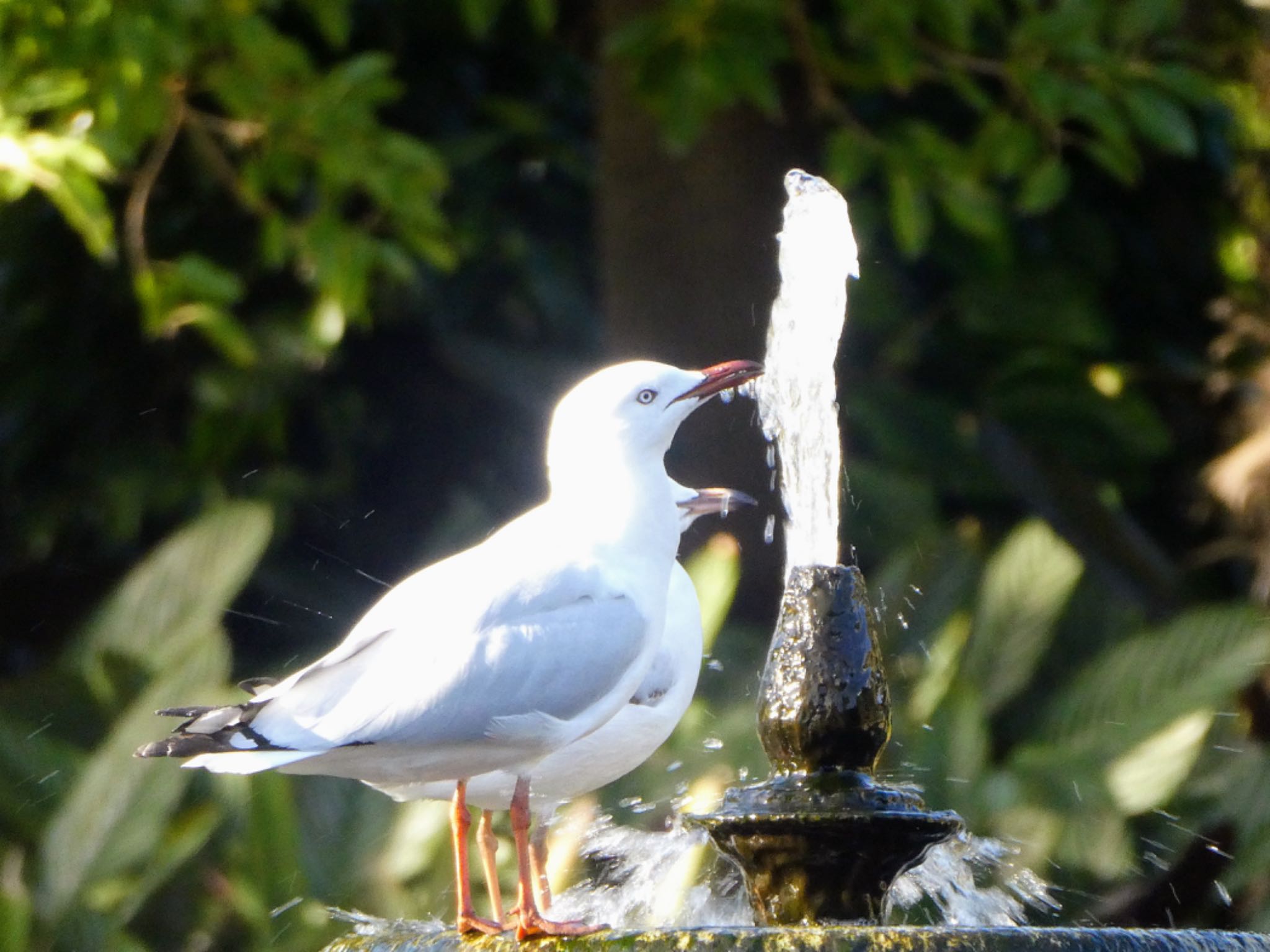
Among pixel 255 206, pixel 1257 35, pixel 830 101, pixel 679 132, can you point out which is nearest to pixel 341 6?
pixel 255 206

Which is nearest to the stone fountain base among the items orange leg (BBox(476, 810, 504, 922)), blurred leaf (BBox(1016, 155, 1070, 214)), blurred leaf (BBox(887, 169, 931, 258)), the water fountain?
the water fountain

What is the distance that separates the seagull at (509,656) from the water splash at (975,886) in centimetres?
112

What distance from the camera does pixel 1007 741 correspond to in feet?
21.8

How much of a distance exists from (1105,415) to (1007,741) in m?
1.56

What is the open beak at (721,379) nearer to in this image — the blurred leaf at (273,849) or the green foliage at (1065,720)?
the blurred leaf at (273,849)

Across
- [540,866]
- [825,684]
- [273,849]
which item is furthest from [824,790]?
[273,849]

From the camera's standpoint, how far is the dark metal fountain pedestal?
2.72 m

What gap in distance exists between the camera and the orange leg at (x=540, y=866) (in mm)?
3549

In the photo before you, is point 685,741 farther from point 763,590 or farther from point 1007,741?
point 1007,741

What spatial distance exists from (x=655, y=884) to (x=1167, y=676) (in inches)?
84.7

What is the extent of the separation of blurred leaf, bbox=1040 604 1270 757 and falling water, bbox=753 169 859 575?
2903mm

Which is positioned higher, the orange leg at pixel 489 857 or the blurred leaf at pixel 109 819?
the orange leg at pixel 489 857

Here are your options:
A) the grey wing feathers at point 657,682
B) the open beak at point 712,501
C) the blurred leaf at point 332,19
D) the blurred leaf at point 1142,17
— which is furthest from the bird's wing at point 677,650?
the blurred leaf at point 1142,17

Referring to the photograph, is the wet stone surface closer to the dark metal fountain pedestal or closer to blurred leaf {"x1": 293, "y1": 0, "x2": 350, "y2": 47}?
the dark metal fountain pedestal
